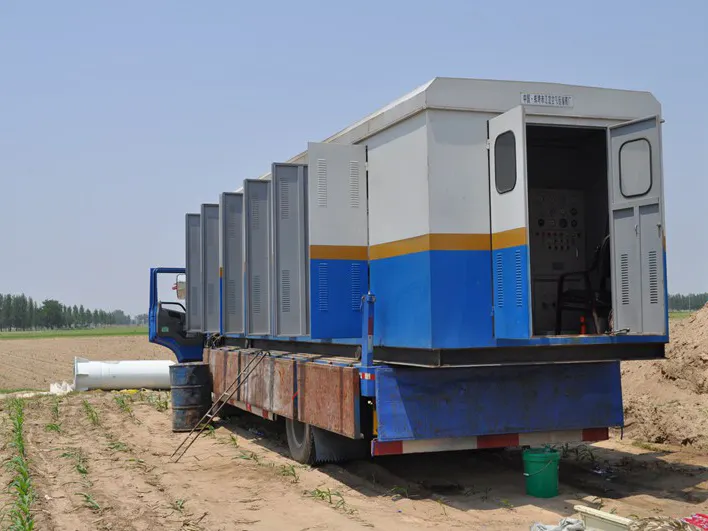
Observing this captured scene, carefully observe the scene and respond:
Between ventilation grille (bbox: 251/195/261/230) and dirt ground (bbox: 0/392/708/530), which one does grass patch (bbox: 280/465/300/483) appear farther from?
ventilation grille (bbox: 251/195/261/230)

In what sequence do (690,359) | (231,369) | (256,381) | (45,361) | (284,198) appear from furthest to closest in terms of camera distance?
1. (45,361)
2. (231,369)
3. (690,359)
4. (256,381)
5. (284,198)

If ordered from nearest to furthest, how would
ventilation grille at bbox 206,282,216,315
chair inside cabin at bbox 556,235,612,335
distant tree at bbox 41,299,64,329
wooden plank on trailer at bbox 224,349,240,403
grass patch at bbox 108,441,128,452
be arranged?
chair inside cabin at bbox 556,235,612,335, grass patch at bbox 108,441,128,452, wooden plank on trailer at bbox 224,349,240,403, ventilation grille at bbox 206,282,216,315, distant tree at bbox 41,299,64,329

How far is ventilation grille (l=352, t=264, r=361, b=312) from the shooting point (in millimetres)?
8320

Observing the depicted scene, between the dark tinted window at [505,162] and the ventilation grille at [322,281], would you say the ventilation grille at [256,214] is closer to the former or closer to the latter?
the ventilation grille at [322,281]

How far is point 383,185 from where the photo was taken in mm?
8008

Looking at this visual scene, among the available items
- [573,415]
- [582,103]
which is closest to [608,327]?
[573,415]

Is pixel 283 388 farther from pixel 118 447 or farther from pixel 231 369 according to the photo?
pixel 118 447

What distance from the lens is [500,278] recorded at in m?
7.19

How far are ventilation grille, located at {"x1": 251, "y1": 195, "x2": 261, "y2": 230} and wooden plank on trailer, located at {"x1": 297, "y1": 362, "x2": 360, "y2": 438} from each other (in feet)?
7.01

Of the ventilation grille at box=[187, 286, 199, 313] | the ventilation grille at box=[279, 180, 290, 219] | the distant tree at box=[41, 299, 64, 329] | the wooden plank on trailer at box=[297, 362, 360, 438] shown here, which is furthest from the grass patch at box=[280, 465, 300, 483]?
the distant tree at box=[41, 299, 64, 329]

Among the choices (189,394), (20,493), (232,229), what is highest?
(232,229)

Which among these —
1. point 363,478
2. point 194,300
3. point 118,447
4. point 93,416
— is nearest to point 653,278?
point 363,478

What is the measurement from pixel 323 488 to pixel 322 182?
3.11m

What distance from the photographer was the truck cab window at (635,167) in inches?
282
